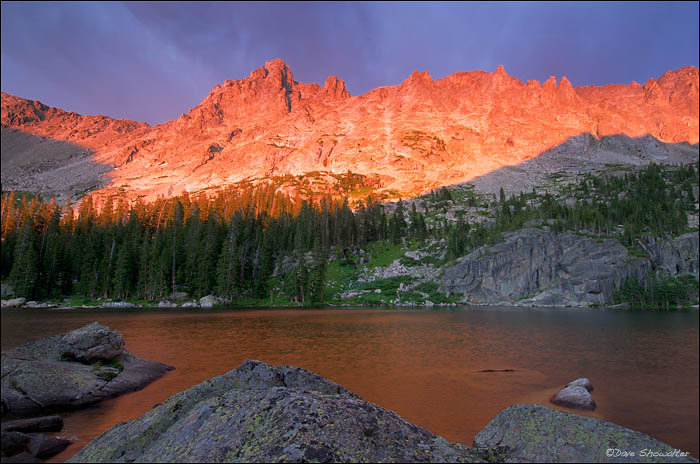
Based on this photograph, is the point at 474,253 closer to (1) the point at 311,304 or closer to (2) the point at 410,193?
(1) the point at 311,304

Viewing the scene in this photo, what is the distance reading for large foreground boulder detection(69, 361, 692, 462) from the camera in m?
3.34

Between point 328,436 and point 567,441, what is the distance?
3304 mm

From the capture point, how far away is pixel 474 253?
93.7 meters

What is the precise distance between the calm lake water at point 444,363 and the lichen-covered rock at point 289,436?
10.00m

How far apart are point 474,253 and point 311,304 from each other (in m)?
48.0

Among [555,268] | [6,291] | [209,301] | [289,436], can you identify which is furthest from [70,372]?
[555,268]

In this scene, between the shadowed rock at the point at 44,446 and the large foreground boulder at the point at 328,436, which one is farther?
the shadowed rock at the point at 44,446

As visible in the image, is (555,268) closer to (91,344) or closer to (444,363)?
(444,363)

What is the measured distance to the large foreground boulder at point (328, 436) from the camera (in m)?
3.34

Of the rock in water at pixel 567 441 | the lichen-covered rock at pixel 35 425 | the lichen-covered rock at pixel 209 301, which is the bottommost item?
the lichen-covered rock at pixel 209 301

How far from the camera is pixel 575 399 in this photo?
16625mm

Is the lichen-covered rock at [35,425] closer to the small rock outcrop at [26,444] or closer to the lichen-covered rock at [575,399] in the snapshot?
the small rock outcrop at [26,444]

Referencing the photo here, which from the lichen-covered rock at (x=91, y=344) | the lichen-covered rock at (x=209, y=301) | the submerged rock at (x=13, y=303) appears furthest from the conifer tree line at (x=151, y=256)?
the lichen-covered rock at (x=91, y=344)

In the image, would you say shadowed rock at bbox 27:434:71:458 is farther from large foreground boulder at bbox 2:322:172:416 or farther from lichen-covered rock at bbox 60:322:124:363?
lichen-covered rock at bbox 60:322:124:363
